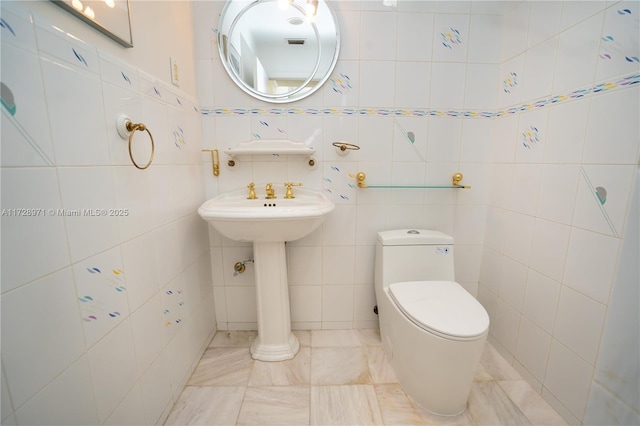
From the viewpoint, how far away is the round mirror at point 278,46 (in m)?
1.36

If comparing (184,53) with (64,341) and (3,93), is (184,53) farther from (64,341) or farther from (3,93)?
(64,341)

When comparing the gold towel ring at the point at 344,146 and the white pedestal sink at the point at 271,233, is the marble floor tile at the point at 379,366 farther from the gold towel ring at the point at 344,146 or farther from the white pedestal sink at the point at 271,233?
the gold towel ring at the point at 344,146

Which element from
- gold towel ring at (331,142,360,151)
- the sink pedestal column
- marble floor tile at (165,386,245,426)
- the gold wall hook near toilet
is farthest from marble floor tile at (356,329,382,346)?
the gold wall hook near toilet

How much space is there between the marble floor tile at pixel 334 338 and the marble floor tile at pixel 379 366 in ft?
0.34

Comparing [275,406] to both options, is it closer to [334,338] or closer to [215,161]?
[334,338]

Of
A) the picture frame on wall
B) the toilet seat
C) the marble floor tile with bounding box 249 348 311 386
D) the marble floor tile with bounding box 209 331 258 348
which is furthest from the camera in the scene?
the marble floor tile with bounding box 209 331 258 348

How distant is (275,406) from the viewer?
1.15 m

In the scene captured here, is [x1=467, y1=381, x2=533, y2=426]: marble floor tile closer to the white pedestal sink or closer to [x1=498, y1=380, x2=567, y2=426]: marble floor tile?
[x1=498, y1=380, x2=567, y2=426]: marble floor tile

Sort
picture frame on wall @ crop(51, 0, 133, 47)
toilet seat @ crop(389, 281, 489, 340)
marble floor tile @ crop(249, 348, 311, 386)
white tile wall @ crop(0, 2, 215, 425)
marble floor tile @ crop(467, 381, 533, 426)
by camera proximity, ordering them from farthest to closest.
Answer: marble floor tile @ crop(249, 348, 311, 386), marble floor tile @ crop(467, 381, 533, 426), toilet seat @ crop(389, 281, 489, 340), picture frame on wall @ crop(51, 0, 133, 47), white tile wall @ crop(0, 2, 215, 425)

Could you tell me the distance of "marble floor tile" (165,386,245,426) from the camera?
1.08 m

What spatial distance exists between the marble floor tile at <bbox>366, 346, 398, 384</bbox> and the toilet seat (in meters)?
0.41

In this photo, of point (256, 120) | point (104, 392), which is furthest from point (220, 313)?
point (256, 120)

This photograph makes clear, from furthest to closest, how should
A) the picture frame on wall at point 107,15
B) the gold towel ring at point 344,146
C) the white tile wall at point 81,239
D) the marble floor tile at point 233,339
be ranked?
1. the marble floor tile at point 233,339
2. the gold towel ring at point 344,146
3. the picture frame on wall at point 107,15
4. the white tile wall at point 81,239

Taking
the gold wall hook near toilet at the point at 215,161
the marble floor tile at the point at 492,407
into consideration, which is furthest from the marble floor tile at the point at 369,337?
the gold wall hook near toilet at the point at 215,161
